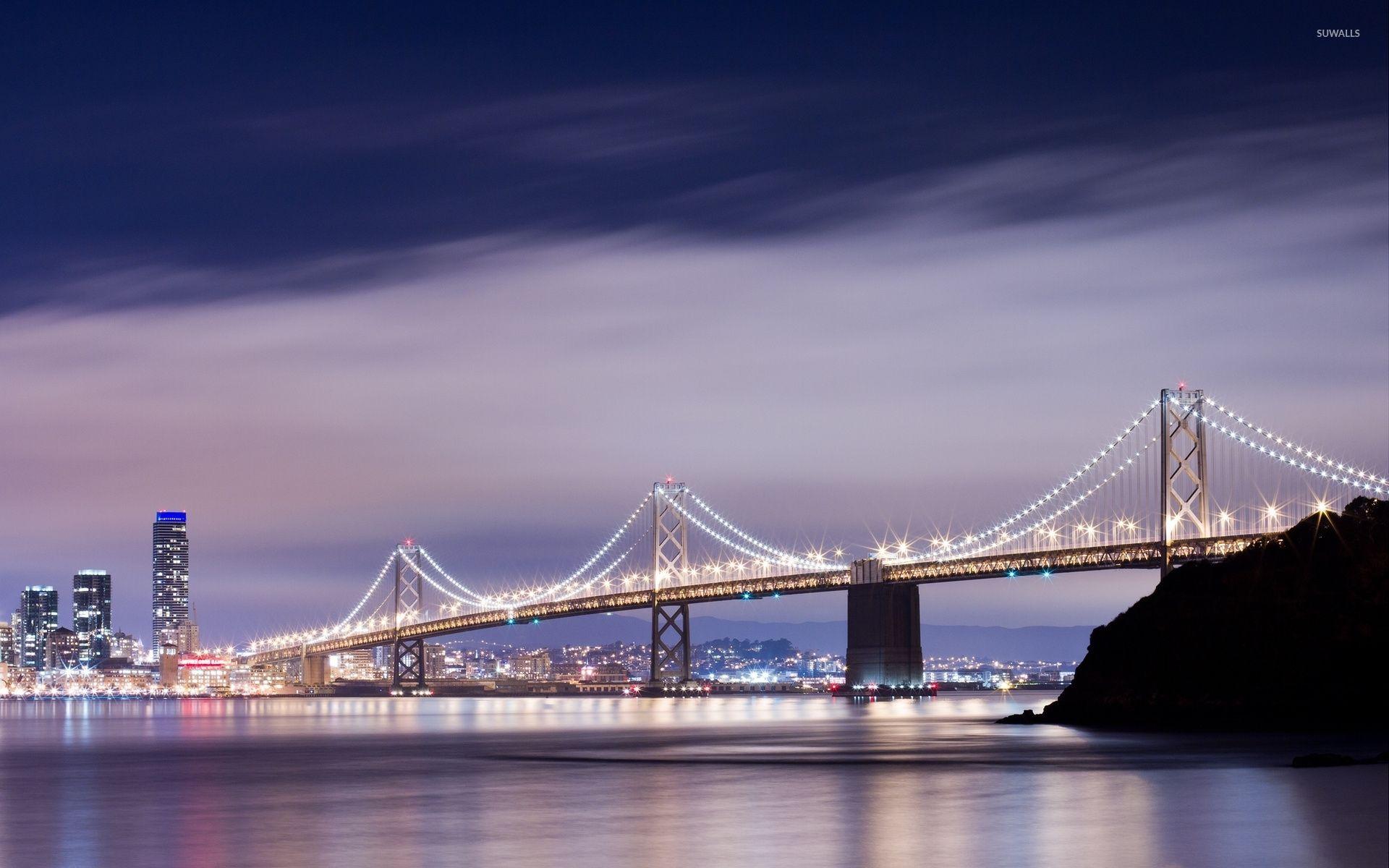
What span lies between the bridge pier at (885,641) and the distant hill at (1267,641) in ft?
153

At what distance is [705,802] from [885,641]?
75.5 metres

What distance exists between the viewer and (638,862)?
2031cm

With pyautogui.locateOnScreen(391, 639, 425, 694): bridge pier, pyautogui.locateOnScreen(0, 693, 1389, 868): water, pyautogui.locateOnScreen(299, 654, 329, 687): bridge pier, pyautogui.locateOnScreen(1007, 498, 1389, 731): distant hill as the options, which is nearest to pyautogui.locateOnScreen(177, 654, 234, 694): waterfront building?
pyautogui.locateOnScreen(299, 654, 329, 687): bridge pier

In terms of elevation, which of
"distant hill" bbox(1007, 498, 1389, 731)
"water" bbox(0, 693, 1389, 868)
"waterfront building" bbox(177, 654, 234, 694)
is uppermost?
A: "distant hill" bbox(1007, 498, 1389, 731)

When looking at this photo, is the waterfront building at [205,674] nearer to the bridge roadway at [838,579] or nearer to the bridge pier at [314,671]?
the bridge pier at [314,671]

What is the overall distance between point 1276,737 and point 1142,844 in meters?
21.7

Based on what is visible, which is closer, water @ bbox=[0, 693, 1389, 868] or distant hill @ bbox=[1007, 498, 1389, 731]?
water @ bbox=[0, 693, 1389, 868]

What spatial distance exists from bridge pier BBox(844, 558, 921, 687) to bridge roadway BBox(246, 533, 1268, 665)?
2.84 metres

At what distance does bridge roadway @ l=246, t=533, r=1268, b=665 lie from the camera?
76.2 metres

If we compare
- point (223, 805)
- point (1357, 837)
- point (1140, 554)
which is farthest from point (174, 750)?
point (1140, 554)

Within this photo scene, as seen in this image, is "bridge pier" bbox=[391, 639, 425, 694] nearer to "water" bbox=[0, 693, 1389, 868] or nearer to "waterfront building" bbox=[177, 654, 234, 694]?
"waterfront building" bbox=[177, 654, 234, 694]

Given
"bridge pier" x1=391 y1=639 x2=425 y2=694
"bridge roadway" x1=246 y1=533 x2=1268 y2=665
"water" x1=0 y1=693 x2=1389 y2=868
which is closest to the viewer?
"water" x1=0 y1=693 x2=1389 y2=868

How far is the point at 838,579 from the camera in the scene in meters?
99.3

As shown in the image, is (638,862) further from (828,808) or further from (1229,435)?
(1229,435)
